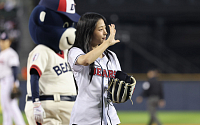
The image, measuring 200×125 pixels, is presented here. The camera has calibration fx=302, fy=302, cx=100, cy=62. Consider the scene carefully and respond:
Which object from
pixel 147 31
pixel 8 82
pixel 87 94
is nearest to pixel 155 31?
pixel 147 31

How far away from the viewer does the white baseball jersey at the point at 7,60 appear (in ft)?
21.1

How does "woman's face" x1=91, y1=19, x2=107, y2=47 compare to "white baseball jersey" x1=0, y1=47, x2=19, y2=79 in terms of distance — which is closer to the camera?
"woman's face" x1=91, y1=19, x2=107, y2=47

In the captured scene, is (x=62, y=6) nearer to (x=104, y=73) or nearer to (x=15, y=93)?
(x=104, y=73)

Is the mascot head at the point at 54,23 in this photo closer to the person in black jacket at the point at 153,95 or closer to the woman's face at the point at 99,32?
the woman's face at the point at 99,32

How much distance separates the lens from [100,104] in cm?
248

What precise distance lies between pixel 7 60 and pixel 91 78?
4506mm

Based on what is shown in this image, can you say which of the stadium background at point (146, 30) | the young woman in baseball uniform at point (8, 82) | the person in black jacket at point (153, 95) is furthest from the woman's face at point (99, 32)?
the stadium background at point (146, 30)

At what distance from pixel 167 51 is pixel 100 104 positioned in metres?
13.2

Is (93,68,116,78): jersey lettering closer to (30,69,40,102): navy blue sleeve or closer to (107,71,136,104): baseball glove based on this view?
(107,71,136,104): baseball glove

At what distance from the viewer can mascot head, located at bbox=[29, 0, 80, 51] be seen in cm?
371

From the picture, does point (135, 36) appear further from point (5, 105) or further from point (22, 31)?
point (5, 105)

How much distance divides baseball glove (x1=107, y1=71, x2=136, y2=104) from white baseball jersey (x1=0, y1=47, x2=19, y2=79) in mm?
4381

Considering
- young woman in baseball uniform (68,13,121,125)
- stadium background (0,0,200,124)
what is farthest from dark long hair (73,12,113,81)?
stadium background (0,0,200,124)

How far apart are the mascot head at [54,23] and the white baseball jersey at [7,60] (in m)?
2.79
